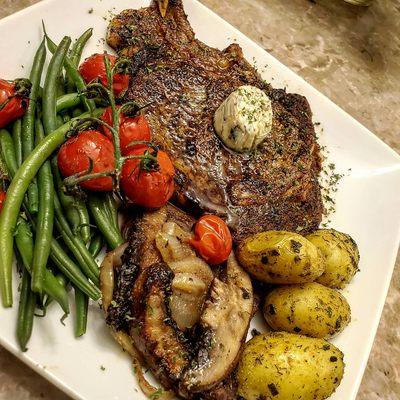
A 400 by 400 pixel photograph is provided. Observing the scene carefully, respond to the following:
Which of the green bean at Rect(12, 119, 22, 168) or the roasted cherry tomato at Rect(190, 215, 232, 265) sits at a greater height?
the green bean at Rect(12, 119, 22, 168)

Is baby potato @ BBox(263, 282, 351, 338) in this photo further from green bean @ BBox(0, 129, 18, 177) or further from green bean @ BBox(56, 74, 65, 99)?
green bean @ BBox(56, 74, 65, 99)

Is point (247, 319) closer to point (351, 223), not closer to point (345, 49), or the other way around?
point (351, 223)

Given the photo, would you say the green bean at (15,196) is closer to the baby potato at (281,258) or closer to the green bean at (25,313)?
the green bean at (25,313)

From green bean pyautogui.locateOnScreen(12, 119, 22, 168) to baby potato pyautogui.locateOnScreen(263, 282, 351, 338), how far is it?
5.95 ft

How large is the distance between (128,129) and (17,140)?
0.70m

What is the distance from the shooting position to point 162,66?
3832mm

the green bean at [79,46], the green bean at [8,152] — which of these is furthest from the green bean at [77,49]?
the green bean at [8,152]

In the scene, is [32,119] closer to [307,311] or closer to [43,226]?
[43,226]

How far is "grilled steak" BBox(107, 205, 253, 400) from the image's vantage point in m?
2.76

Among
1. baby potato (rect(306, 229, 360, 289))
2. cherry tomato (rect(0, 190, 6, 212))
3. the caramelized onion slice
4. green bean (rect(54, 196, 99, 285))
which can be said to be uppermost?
cherry tomato (rect(0, 190, 6, 212))

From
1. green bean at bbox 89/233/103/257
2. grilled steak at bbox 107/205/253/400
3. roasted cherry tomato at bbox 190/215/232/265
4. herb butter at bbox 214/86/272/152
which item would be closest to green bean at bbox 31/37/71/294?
green bean at bbox 89/233/103/257

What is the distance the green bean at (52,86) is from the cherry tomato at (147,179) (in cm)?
56

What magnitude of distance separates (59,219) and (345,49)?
4.57 m

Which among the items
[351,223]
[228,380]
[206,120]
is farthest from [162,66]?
[228,380]
